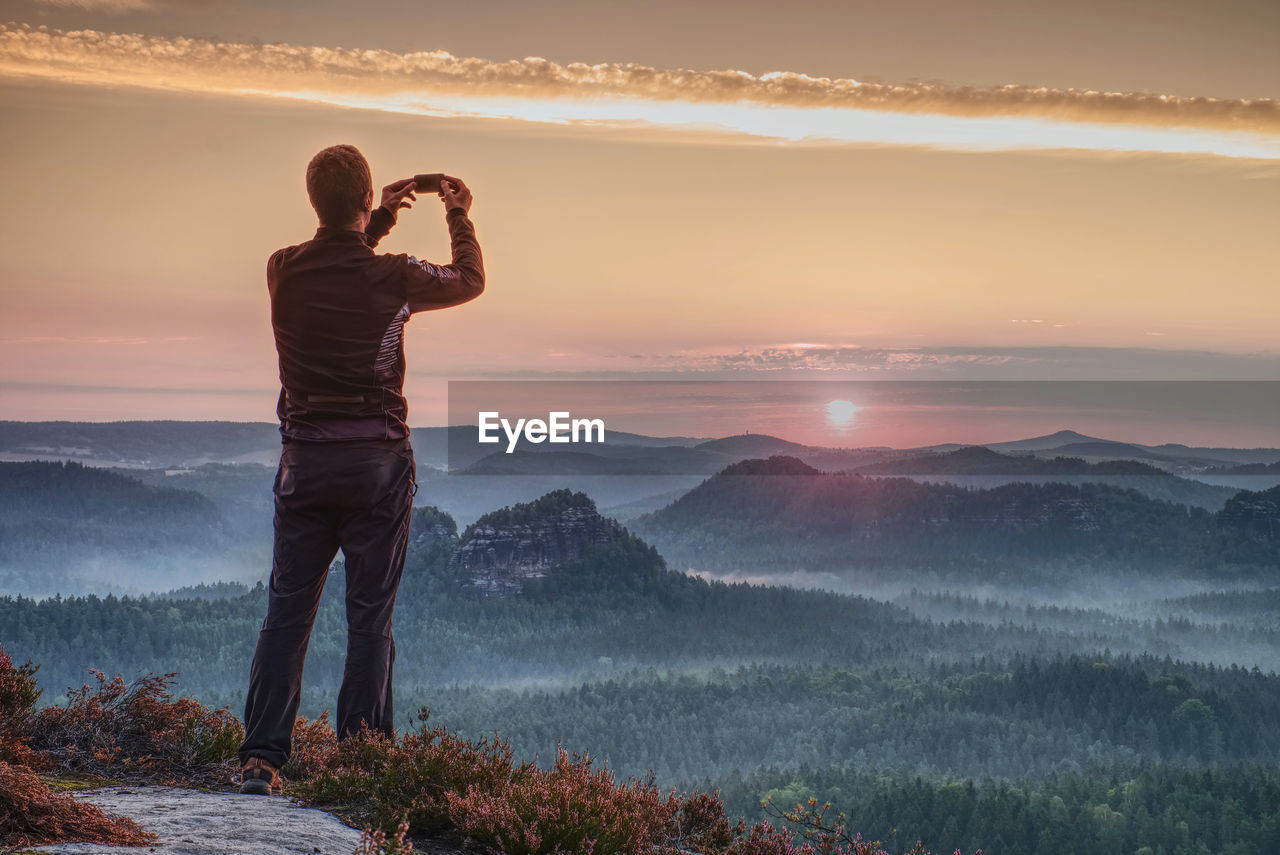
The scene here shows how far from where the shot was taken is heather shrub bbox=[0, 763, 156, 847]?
5496 mm

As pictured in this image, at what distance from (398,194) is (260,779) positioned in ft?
14.1

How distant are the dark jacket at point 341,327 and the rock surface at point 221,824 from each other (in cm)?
239

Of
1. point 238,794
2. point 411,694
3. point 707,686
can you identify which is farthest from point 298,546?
point 707,686

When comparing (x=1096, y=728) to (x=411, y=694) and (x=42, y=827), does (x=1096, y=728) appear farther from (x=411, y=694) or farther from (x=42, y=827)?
(x=42, y=827)

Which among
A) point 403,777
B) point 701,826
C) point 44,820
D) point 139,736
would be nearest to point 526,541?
point 139,736

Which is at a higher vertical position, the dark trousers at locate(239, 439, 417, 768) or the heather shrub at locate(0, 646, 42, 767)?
the dark trousers at locate(239, 439, 417, 768)

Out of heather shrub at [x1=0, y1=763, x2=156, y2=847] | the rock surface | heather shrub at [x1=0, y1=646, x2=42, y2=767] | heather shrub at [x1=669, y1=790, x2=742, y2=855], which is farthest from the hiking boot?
heather shrub at [x1=669, y1=790, x2=742, y2=855]

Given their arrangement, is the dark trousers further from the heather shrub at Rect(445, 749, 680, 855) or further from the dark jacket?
the heather shrub at Rect(445, 749, 680, 855)

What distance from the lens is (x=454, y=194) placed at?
337 inches

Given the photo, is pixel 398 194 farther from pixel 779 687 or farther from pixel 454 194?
pixel 779 687

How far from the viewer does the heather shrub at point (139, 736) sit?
8281 mm

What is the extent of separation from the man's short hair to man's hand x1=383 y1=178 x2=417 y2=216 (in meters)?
0.62

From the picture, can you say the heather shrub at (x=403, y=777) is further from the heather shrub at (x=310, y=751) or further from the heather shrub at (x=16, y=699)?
the heather shrub at (x=16, y=699)

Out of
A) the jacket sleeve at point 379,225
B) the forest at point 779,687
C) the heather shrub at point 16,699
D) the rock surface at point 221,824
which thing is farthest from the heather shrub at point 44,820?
the forest at point 779,687
